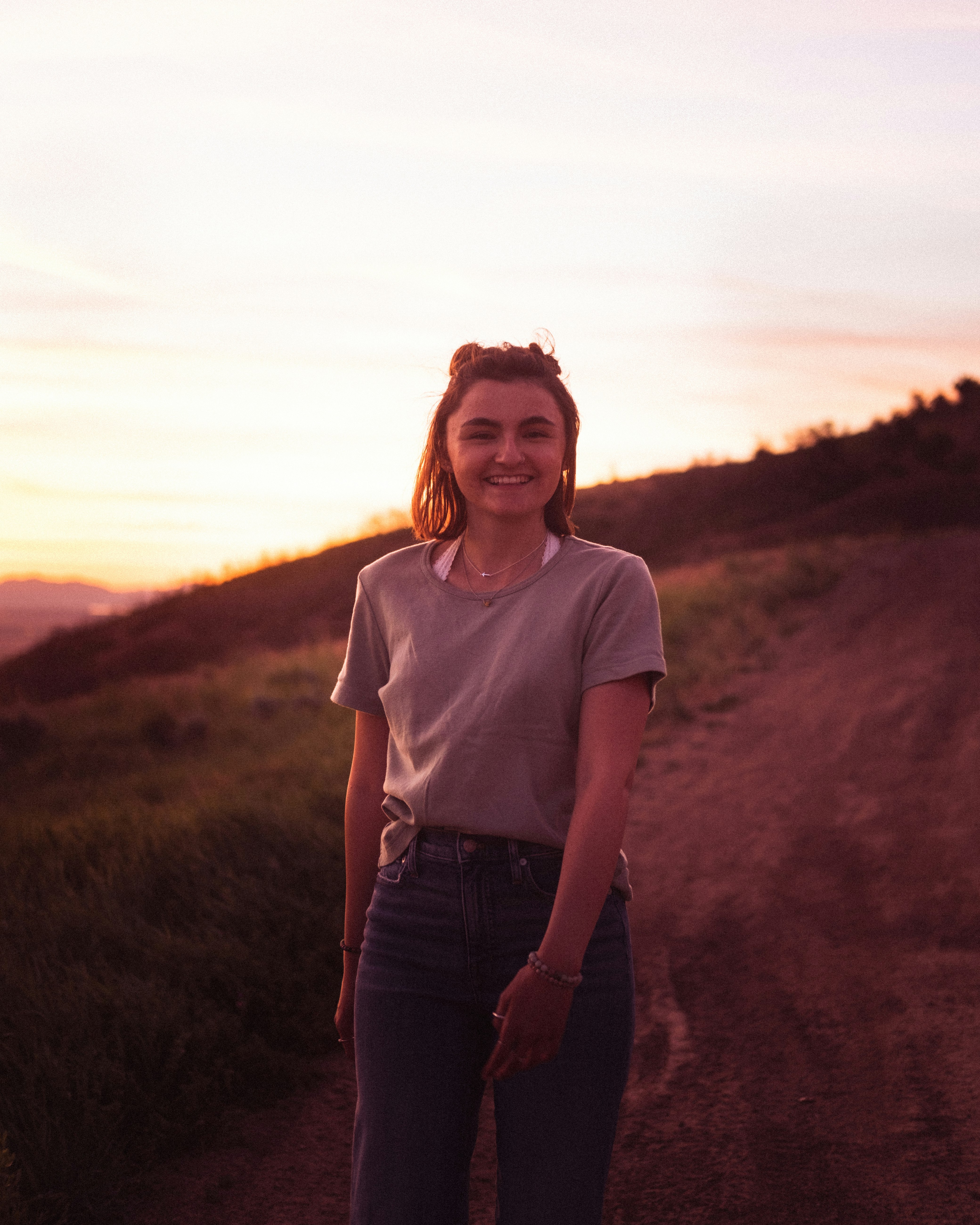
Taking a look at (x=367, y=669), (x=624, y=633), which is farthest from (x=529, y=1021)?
(x=367, y=669)

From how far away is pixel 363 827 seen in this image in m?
2.03

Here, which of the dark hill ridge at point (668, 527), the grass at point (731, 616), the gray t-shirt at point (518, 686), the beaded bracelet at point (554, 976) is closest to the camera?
the beaded bracelet at point (554, 976)

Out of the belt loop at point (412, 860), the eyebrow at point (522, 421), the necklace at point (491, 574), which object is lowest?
the belt loop at point (412, 860)

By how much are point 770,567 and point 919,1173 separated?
15.7 metres

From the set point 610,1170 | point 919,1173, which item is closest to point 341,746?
point 610,1170

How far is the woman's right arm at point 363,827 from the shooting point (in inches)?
79.5

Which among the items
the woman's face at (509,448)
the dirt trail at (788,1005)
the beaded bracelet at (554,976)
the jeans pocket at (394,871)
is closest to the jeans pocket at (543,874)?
the beaded bracelet at (554,976)

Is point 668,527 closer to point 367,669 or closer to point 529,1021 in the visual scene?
point 367,669

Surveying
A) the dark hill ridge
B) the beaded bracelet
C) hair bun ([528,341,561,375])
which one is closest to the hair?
hair bun ([528,341,561,375])

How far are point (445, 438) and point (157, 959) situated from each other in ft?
11.6

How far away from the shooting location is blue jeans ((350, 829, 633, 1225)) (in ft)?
5.30

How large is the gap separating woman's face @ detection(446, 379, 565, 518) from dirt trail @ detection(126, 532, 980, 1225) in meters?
2.63

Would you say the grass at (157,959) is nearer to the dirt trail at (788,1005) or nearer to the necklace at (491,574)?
the dirt trail at (788,1005)

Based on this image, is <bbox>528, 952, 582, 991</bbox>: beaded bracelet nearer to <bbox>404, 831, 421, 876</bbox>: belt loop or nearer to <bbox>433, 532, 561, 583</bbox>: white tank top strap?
<bbox>404, 831, 421, 876</bbox>: belt loop
